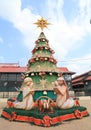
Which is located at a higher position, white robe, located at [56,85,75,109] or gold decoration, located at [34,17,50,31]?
gold decoration, located at [34,17,50,31]

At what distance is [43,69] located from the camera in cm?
1886

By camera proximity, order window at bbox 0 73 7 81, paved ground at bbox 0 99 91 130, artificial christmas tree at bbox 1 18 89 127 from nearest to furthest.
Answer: paved ground at bbox 0 99 91 130, artificial christmas tree at bbox 1 18 89 127, window at bbox 0 73 7 81

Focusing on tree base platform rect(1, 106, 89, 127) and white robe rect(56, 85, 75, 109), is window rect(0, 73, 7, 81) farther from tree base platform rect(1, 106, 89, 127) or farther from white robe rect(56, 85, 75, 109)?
white robe rect(56, 85, 75, 109)

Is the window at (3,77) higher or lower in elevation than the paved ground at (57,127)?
higher

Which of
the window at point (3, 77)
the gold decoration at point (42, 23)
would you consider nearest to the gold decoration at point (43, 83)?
the gold decoration at point (42, 23)

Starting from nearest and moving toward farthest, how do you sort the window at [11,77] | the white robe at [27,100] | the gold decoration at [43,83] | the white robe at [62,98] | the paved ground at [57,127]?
the paved ground at [57,127], the white robe at [27,100], the white robe at [62,98], the gold decoration at [43,83], the window at [11,77]

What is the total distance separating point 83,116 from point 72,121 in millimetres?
1794

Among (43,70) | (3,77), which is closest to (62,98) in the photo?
(43,70)

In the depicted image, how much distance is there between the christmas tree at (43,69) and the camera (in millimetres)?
18469

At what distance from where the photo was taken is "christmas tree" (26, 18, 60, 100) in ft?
60.6

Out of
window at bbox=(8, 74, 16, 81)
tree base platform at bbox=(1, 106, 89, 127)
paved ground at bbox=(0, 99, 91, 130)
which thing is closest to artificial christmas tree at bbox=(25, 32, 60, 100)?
tree base platform at bbox=(1, 106, 89, 127)

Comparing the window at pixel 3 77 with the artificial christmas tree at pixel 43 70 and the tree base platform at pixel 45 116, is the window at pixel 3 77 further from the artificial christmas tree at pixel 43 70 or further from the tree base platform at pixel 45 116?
the tree base platform at pixel 45 116

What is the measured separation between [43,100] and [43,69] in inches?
197

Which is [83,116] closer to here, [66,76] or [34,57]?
[34,57]
